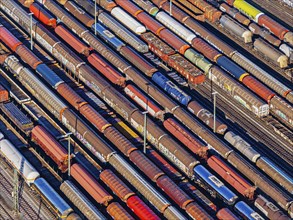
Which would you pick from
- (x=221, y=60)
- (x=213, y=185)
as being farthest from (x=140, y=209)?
(x=221, y=60)

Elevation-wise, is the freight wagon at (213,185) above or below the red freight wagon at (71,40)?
below

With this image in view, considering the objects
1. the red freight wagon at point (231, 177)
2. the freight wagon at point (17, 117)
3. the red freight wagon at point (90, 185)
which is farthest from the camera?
the freight wagon at point (17, 117)

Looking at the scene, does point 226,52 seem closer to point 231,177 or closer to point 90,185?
point 231,177

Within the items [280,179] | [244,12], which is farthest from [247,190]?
[244,12]

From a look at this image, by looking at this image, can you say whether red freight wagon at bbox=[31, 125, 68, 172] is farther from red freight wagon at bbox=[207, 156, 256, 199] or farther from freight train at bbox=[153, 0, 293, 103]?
freight train at bbox=[153, 0, 293, 103]

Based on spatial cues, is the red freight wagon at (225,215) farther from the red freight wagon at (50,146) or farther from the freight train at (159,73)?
the red freight wagon at (50,146)

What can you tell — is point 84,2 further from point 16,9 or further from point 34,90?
point 34,90

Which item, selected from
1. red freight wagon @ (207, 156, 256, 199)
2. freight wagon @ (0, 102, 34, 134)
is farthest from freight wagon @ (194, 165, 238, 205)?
freight wagon @ (0, 102, 34, 134)

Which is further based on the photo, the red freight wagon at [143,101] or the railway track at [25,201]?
the red freight wagon at [143,101]

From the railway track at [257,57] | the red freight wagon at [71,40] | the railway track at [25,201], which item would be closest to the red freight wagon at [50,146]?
the railway track at [25,201]
